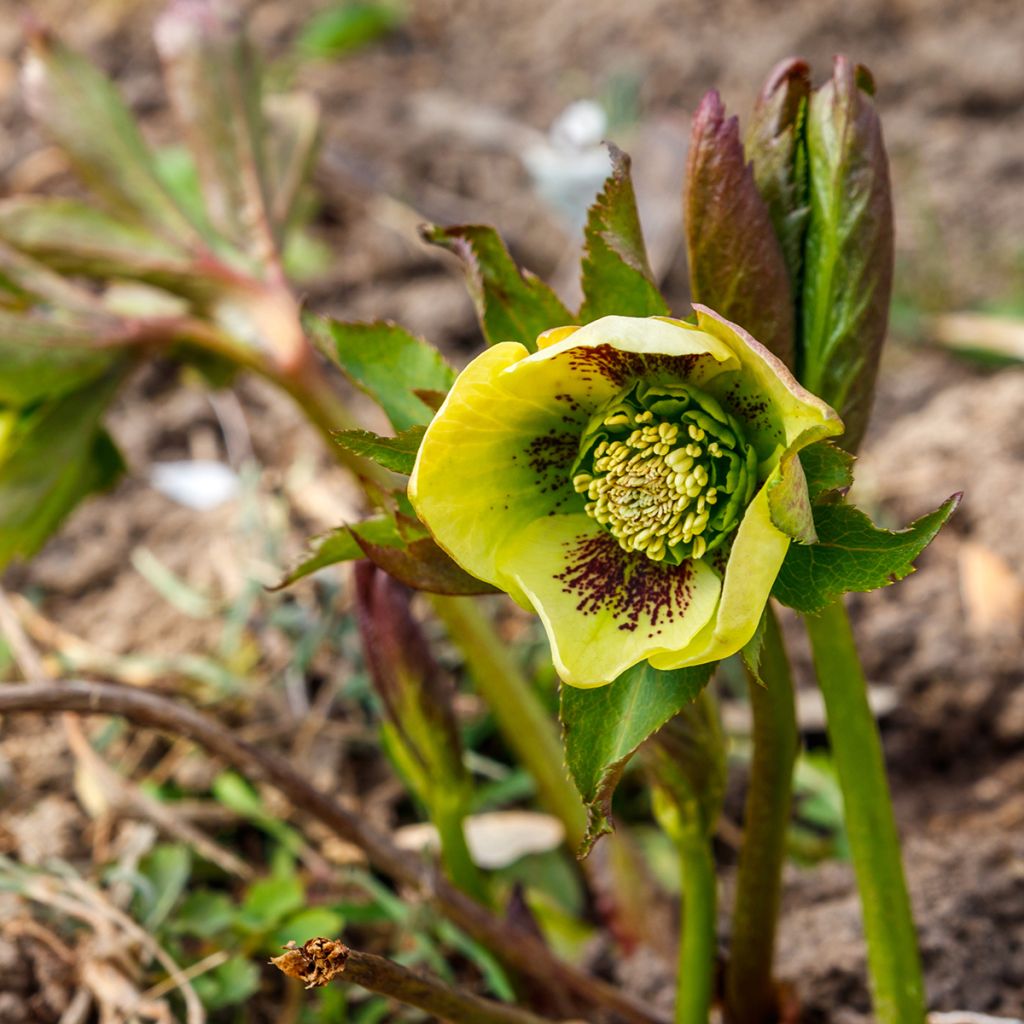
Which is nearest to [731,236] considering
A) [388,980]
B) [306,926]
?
[388,980]

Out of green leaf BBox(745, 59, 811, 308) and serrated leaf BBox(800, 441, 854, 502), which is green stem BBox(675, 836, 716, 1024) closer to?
serrated leaf BBox(800, 441, 854, 502)

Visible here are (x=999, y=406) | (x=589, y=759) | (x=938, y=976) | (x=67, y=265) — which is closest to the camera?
(x=589, y=759)

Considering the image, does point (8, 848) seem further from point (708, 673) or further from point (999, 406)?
point (999, 406)

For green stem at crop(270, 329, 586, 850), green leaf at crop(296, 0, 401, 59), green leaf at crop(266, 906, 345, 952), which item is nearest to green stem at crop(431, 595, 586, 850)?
green stem at crop(270, 329, 586, 850)

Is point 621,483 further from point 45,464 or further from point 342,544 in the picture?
point 45,464

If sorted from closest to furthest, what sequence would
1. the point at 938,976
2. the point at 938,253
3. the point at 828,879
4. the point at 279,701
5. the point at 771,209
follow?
the point at 771,209 → the point at 938,976 → the point at 828,879 → the point at 279,701 → the point at 938,253

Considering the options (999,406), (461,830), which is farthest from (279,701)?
(999,406)

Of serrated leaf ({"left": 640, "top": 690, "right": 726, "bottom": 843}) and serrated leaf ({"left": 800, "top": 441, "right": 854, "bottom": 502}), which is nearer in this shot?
serrated leaf ({"left": 800, "top": 441, "right": 854, "bottom": 502})
